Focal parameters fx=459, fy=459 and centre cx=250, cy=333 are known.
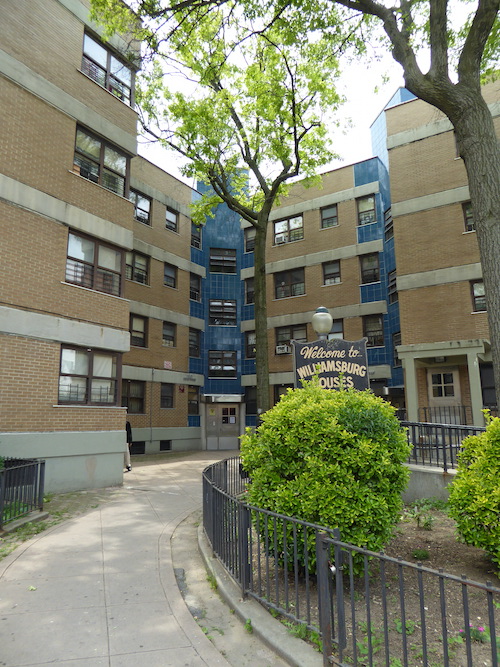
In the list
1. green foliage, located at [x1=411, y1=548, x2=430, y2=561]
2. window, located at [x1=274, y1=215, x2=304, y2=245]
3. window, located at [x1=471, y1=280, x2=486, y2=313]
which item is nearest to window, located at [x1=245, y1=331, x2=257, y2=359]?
window, located at [x1=274, y1=215, x2=304, y2=245]

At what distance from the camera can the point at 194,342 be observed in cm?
2675

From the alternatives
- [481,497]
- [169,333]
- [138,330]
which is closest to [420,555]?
[481,497]

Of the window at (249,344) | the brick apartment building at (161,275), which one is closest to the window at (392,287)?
the brick apartment building at (161,275)

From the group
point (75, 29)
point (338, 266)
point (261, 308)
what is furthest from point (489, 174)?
point (338, 266)

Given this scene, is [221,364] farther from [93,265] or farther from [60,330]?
[60,330]

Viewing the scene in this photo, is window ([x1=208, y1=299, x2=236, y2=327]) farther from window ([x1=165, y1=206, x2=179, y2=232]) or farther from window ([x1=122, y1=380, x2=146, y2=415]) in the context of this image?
window ([x1=122, y1=380, x2=146, y2=415])

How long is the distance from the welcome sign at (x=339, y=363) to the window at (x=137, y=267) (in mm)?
15016

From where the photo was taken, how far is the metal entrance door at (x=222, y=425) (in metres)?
26.1

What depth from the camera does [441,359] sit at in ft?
57.6

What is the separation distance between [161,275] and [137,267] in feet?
5.29

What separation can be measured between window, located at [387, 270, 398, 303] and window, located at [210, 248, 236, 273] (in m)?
9.93

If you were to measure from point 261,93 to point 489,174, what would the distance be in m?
10.8

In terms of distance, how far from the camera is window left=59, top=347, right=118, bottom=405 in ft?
40.3

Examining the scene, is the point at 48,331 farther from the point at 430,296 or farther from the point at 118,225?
the point at 430,296
